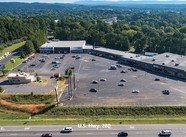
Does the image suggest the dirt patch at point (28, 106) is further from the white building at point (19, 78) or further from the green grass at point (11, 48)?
the green grass at point (11, 48)

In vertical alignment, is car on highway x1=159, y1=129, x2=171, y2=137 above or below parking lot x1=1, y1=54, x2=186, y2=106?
above

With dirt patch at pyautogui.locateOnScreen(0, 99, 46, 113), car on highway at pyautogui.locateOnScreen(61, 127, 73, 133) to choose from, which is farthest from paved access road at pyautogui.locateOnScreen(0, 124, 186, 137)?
dirt patch at pyautogui.locateOnScreen(0, 99, 46, 113)

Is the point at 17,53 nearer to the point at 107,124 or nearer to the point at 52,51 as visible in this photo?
the point at 52,51

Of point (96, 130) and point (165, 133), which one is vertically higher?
point (165, 133)

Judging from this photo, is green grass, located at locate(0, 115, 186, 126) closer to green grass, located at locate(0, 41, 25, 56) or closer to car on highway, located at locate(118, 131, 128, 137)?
car on highway, located at locate(118, 131, 128, 137)

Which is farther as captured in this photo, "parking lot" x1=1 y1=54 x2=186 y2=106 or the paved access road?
"parking lot" x1=1 y1=54 x2=186 y2=106

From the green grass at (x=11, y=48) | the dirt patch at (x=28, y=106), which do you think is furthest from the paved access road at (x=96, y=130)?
the green grass at (x=11, y=48)

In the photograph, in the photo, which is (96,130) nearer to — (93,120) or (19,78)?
(93,120)

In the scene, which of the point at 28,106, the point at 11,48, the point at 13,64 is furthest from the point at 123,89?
the point at 11,48
